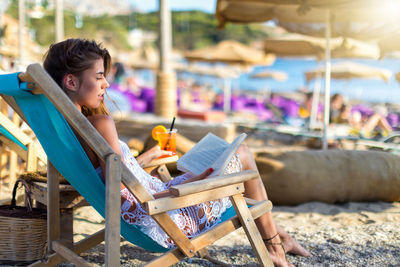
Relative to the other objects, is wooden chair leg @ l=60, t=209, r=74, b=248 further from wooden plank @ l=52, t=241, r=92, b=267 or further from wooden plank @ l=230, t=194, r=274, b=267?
wooden plank @ l=230, t=194, r=274, b=267

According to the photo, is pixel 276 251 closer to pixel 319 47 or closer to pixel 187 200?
pixel 187 200

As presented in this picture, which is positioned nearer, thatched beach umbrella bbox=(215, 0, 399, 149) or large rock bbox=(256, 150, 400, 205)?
large rock bbox=(256, 150, 400, 205)

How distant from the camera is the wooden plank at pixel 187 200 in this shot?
1.61 m

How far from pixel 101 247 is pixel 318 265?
53.1 inches

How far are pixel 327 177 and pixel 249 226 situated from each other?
2.04 meters

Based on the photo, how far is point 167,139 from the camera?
2439mm

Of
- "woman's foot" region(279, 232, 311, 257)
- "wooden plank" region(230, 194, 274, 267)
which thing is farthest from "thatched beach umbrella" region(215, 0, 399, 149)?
"wooden plank" region(230, 194, 274, 267)

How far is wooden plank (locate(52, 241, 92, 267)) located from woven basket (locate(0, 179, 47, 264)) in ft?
0.76

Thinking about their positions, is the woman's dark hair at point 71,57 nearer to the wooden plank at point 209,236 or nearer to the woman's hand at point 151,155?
the woman's hand at point 151,155

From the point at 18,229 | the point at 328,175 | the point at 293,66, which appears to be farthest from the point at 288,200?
the point at 293,66

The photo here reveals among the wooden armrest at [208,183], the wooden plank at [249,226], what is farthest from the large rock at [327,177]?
the wooden armrest at [208,183]

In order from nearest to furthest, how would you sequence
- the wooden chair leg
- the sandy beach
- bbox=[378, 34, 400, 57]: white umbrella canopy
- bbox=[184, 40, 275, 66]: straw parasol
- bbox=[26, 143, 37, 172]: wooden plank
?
the wooden chair leg < the sandy beach < bbox=[26, 143, 37, 172]: wooden plank < bbox=[378, 34, 400, 57]: white umbrella canopy < bbox=[184, 40, 275, 66]: straw parasol

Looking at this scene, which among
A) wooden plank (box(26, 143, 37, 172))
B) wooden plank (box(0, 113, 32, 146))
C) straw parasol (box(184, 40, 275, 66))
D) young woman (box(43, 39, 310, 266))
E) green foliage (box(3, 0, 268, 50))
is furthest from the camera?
green foliage (box(3, 0, 268, 50))

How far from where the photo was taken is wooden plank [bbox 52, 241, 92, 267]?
73.9 inches
